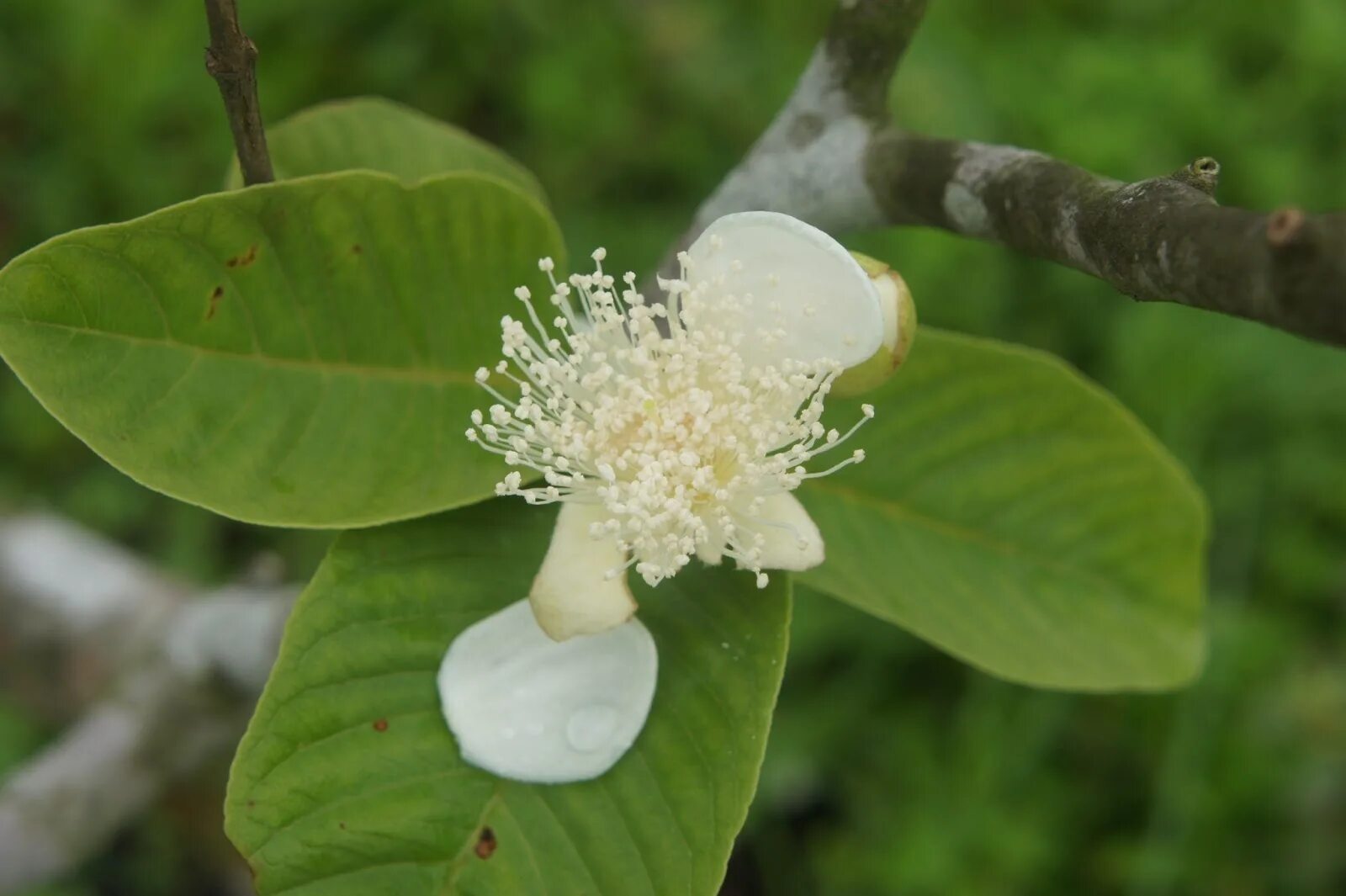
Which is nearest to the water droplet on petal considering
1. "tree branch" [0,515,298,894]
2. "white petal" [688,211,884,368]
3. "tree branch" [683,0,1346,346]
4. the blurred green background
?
"white petal" [688,211,884,368]

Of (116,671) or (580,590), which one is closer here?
(580,590)

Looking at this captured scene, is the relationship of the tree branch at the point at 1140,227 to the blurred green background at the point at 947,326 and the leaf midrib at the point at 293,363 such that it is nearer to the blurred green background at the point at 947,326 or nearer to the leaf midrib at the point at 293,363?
the leaf midrib at the point at 293,363

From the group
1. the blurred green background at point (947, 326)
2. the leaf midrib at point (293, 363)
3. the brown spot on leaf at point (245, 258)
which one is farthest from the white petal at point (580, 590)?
the blurred green background at point (947, 326)

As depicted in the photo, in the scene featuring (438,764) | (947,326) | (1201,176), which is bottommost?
(947,326)

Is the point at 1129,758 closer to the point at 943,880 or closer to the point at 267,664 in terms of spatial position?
the point at 943,880

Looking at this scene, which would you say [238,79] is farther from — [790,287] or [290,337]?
[790,287]

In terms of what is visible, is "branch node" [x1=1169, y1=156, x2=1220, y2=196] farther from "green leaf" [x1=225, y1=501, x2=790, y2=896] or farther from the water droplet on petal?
the water droplet on petal

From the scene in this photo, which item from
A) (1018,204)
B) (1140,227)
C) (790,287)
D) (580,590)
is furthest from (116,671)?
(1140,227)

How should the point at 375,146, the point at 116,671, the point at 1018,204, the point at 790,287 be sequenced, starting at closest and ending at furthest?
the point at 1018,204
the point at 790,287
the point at 375,146
the point at 116,671
